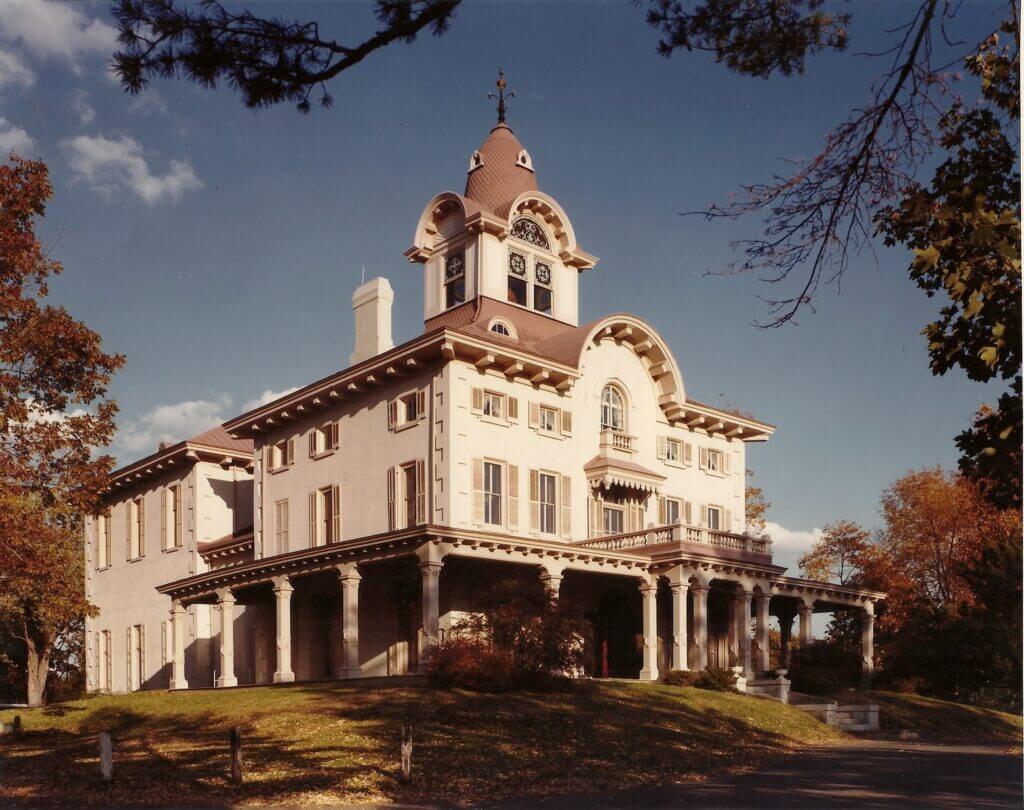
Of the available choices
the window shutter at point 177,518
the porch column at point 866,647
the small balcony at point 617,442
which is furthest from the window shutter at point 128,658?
the porch column at point 866,647

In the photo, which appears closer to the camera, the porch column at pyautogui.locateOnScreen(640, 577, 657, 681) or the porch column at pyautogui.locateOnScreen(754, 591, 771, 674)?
the porch column at pyautogui.locateOnScreen(640, 577, 657, 681)

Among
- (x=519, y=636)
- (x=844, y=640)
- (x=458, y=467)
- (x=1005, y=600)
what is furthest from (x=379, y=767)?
(x=844, y=640)

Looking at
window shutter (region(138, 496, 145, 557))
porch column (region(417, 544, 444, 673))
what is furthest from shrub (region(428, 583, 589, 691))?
window shutter (region(138, 496, 145, 557))

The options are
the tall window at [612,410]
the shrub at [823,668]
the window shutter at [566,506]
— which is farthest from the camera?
the tall window at [612,410]

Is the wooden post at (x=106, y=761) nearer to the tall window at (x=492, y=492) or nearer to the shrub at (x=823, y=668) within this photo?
the tall window at (x=492, y=492)

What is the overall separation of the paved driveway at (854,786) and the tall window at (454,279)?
21940 millimetres

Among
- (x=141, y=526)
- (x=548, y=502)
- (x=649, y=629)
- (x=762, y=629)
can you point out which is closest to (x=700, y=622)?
(x=649, y=629)

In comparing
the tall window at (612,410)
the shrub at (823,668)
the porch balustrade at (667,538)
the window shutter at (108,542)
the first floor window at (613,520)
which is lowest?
the shrub at (823,668)

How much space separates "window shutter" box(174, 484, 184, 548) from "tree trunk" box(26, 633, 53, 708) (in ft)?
52.1

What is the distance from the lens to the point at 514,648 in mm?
25859

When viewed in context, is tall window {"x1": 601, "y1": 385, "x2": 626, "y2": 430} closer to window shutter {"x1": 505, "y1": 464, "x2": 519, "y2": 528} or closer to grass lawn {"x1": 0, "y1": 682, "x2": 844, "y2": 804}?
window shutter {"x1": 505, "y1": 464, "x2": 519, "y2": 528}

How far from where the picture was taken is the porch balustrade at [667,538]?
34.1 meters

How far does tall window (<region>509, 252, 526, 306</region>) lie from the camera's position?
1564 inches

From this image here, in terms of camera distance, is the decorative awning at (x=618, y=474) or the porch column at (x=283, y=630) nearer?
the porch column at (x=283, y=630)
